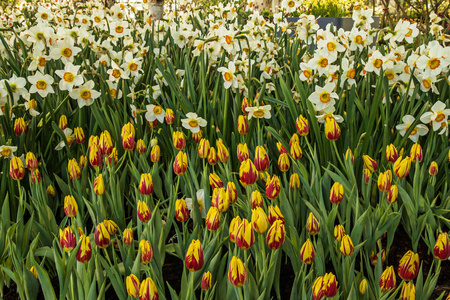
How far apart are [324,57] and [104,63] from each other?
3.86 ft

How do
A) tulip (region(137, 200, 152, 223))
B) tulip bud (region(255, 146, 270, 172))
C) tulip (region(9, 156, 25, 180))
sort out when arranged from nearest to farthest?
tulip (region(137, 200, 152, 223)), tulip bud (region(255, 146, 270, 172)), tulip (region(9, 156, 25, 180))

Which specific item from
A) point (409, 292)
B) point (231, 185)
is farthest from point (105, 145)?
point (409, 292)

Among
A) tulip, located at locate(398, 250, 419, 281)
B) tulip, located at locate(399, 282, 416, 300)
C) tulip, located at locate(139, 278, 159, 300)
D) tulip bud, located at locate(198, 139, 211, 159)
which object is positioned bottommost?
tulip, located at locate(399, 282, 416, 300)

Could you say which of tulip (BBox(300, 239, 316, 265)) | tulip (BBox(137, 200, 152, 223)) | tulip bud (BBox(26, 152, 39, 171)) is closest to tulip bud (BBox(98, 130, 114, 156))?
tulip bud (BBox(26, 152, 39, 171))

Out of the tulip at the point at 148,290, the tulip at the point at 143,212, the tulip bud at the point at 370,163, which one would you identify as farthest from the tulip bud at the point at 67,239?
the tulip bud at the point at 370,163

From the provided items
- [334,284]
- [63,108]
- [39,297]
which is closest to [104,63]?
[63,108]

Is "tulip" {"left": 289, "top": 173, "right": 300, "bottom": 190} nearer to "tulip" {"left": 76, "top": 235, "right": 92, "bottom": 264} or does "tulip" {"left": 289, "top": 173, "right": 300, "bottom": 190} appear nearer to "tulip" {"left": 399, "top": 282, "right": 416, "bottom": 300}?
"tulip" {"left": 399, "top": 282, "right": 416, "bottom": 300}

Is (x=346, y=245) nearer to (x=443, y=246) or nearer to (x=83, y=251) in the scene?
(x=443, y=246)

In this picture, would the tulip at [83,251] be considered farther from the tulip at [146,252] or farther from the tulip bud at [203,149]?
the tulip bud at [203,149]

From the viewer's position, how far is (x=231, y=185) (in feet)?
3.69

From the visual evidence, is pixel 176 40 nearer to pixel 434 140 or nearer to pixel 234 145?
pixel 234 145

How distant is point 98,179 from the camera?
49.2 inches

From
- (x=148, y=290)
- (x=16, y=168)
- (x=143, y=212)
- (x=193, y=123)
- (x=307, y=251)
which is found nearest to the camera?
(x=148, y=290)

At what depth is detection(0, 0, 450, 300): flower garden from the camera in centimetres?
107
